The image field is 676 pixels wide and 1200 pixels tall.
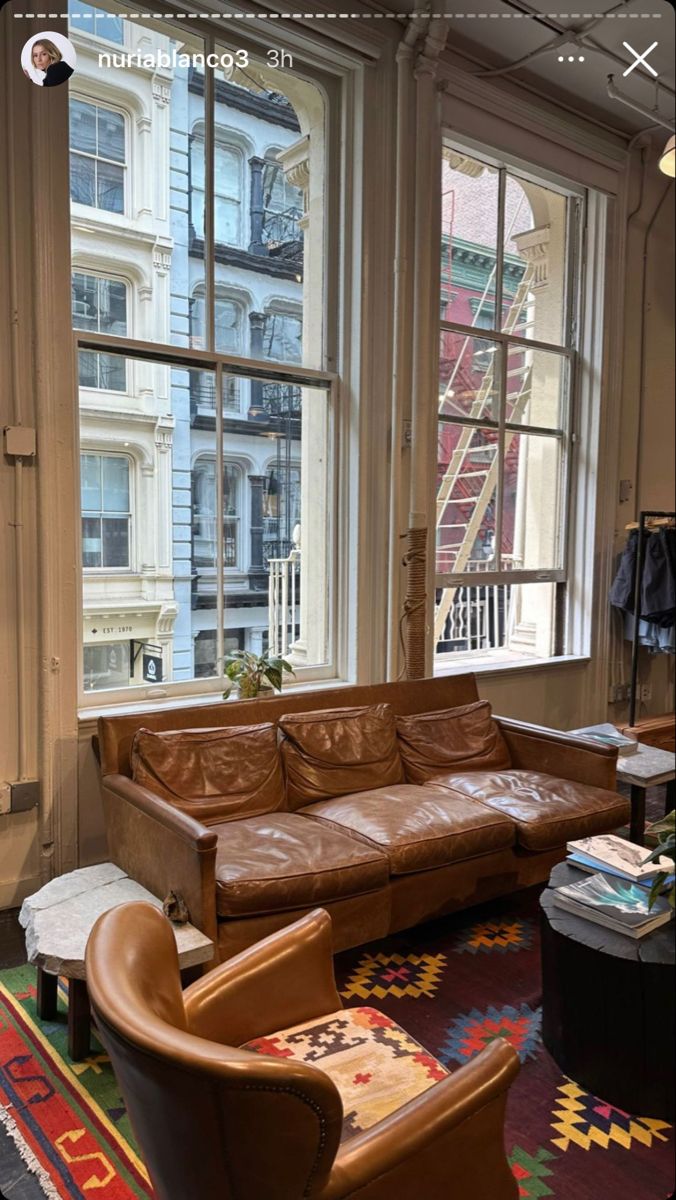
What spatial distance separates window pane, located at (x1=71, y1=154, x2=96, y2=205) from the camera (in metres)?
3.20

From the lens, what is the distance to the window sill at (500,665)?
4609mm

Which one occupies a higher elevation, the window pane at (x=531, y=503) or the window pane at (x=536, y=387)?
the window pane at (x=536, y=387)

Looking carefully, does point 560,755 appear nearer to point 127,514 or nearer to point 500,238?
point 127,514

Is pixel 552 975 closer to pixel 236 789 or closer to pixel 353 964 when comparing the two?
pixel 353 964

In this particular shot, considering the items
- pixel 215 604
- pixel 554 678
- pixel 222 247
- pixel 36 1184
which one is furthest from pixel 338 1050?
pixel 554 678

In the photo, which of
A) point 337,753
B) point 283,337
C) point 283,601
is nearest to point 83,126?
point 283,337

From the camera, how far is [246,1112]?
101cm

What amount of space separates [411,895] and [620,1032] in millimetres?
843

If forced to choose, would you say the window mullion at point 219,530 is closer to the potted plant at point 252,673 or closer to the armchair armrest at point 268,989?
the potted plant at point 252,673

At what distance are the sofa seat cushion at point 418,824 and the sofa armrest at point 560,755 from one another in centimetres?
58

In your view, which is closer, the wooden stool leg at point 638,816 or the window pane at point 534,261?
the wooden stool leg at point 638,816

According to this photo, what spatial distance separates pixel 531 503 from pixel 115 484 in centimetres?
277

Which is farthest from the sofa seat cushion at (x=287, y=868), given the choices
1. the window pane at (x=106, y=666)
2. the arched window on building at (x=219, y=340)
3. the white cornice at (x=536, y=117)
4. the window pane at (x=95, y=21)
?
the white cornice at (x=536, y=117)

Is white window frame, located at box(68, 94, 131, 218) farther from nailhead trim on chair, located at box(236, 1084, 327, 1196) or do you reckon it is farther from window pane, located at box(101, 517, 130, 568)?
nailhead trim on chair, located at box(236, 1084, 327, 1196)
